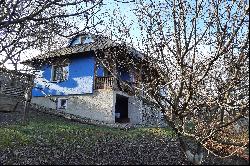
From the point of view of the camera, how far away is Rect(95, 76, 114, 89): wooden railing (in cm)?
2367

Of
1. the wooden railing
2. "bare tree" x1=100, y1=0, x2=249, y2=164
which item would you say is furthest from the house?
"bare tree" x1=100, y1=0, x2=249, y2=164

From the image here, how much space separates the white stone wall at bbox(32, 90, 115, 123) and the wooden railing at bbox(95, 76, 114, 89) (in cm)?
36

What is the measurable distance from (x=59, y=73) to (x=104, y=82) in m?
4.75

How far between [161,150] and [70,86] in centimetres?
1620

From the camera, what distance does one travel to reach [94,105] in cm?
2375

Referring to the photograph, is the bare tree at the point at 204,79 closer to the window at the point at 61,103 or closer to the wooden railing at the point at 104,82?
the wooden railing at the point at 104,82

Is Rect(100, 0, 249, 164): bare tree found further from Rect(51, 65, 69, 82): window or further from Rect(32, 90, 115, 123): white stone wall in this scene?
Rect(51, 65, 69, 82): window

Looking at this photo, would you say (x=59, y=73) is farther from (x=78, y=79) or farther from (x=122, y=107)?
(x=122, y=107)

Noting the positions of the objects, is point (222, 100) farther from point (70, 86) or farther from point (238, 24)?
point (70, 86)

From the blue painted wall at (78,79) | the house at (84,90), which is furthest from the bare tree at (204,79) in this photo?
the blue painted wall at (78,79)

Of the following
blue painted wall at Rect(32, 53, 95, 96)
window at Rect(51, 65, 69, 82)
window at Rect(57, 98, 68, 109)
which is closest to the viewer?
blue painted wall at Rect(32, 53, 95, 96)

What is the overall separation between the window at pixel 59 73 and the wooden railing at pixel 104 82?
298 cm

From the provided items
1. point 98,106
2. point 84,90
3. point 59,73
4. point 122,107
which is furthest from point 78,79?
point 122,107

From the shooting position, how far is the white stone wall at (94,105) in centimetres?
2305
